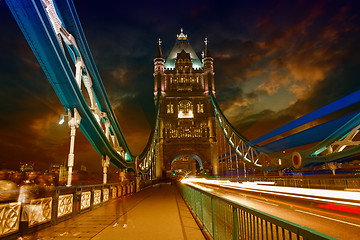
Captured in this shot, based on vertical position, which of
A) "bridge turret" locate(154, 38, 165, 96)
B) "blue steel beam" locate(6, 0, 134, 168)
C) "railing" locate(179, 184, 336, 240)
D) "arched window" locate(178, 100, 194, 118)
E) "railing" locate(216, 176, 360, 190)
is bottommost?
"railing" locate(216, 176, 360, 190)

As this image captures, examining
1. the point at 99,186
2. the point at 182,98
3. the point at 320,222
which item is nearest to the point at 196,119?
the point at 182,98

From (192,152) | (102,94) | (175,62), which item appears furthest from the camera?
(175,62)

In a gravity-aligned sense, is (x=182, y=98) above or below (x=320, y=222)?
above

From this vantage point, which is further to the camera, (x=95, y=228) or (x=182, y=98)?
(x=182, y=98)

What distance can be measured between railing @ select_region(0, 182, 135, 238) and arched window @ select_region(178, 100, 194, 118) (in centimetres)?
4742

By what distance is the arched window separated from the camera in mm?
58166

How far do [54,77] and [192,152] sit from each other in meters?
48.0

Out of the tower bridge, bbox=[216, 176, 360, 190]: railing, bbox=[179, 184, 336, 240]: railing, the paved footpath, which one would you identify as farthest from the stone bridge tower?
bbox=[179, 184, 336, 240]: railing

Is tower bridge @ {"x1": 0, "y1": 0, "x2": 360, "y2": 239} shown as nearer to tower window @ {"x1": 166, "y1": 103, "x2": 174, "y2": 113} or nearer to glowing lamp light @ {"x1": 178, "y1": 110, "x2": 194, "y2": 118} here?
glowing lamp light @ {"x1": 178, "y1": 110, "x2": 194, "y2": 118}

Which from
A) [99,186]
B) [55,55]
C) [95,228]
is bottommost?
[95,228]

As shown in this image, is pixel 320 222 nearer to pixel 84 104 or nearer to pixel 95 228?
pixel 95 228

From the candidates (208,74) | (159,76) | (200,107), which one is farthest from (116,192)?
(208,74)

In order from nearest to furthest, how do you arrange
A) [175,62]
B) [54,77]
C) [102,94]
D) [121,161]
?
[54,77] → [102,94] → [121,161] → [175,62]

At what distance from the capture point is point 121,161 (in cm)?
1662
